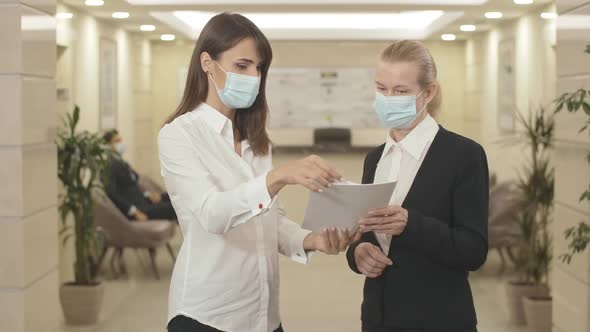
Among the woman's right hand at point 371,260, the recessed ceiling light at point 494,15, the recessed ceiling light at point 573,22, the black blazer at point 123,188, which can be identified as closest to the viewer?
the woman's right hand at point 371,260

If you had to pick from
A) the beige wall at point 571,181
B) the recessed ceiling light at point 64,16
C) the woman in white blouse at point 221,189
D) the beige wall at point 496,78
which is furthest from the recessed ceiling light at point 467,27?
the woman in white blouse at point 221,189

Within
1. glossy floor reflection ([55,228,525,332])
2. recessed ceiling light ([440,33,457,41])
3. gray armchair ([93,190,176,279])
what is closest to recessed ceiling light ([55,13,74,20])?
gray armchair ([93,190,176,279])

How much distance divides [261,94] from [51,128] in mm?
2907

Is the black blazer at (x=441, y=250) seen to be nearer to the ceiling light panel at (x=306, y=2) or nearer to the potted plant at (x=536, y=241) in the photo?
the potted plant at (x=536, y=241)

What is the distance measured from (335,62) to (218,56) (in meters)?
13.6

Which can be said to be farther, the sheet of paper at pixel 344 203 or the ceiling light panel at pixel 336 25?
the ceiling light panel at pixel 336 25

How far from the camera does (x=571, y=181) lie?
5.24 metres

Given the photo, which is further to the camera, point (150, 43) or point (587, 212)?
point (150, 43)

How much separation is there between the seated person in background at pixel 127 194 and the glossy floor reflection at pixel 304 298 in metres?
0.67

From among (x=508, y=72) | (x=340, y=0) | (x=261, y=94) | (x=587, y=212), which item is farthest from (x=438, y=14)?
(x=261, y=94)

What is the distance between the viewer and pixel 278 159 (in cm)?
1582

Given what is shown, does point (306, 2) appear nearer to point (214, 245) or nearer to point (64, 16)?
point (64, 16)

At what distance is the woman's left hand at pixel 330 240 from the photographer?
2.41 metres

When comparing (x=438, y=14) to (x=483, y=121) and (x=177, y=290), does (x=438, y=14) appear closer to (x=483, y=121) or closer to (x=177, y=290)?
(x=483, y=121)
